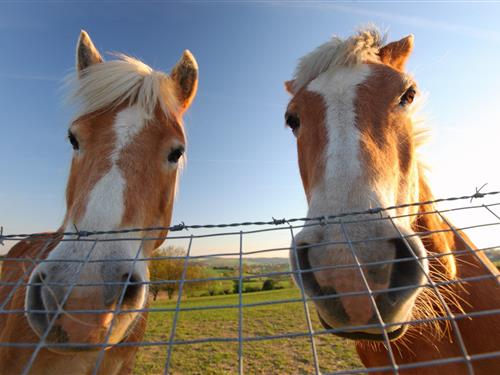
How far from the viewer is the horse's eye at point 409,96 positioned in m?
2.71

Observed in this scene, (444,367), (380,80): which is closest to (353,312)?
(444,367)

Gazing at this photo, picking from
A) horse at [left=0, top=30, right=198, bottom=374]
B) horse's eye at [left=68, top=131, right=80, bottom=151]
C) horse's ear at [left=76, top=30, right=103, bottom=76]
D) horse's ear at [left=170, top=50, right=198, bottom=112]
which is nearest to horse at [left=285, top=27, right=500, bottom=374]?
horse at [left=0, top=30, right=198, bottom=374]

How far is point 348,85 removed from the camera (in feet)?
8.57

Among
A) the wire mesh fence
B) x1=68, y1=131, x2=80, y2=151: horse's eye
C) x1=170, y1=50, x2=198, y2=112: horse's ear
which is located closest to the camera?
the wire mesh fence

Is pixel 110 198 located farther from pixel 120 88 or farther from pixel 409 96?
pixel 409 96

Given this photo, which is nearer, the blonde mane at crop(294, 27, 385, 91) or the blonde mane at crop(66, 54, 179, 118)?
the blonde mane at crop(294, 27, 385, 91)

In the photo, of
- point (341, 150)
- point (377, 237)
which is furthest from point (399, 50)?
point (377, 237)

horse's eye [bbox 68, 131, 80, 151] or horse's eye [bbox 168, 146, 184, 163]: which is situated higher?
horse's eye [bbox 68, 131, 80, 151]

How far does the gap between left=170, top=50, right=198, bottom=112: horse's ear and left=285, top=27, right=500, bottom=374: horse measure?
147cm

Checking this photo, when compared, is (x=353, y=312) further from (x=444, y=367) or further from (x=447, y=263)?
(x=447, y=263)

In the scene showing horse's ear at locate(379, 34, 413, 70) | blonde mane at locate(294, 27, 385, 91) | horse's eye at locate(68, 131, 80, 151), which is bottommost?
horse's eye at locate(68, 131, 80, 151)

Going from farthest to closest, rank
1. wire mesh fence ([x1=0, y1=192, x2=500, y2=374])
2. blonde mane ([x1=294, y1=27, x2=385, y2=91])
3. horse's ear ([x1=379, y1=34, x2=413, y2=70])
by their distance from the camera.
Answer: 1. horse's ear ([x1=379, y1=34, x2=413, y2=70])
2. blonde mane ([x1=294, y1=27, x2=385, y2=91])
3. wire mesh fence ([x1=0, y1=192, x2=500, y2=374])

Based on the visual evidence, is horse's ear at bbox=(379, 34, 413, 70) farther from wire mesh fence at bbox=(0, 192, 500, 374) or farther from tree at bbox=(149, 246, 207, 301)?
tree at bbox=(149, 246, 207, 301)

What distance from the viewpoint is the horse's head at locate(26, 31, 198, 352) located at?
1.83 metres
